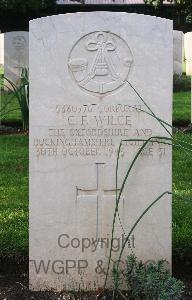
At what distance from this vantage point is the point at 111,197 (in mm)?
3383

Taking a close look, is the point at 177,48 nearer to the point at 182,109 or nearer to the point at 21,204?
the point at 182,109

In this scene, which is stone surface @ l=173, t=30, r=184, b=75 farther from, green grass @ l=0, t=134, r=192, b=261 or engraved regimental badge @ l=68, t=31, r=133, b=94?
engraved regimental badge @ l=68, t=31, r=133, b=94

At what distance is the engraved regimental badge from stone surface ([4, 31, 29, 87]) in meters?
9.81

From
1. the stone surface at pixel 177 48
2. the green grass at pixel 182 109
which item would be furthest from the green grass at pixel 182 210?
the stone surface at pixel 177 48

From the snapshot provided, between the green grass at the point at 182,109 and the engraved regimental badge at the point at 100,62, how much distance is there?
5459 mm

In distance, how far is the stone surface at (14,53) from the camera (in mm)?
13023

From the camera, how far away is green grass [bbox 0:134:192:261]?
3.80 m

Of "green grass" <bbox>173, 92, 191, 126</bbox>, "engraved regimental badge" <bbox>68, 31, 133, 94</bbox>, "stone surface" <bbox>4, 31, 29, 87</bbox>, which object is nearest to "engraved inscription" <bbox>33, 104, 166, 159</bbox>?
"engraved regimental badge" <bbox>68, 31, 133, 94</bbox>

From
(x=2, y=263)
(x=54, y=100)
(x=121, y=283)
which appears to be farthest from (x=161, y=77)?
(x=2, y=263)

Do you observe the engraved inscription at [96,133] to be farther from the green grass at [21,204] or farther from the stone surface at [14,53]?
the stone surface at [14,53]

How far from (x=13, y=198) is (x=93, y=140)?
169 cm

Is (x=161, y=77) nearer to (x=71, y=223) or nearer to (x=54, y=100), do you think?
(x=54, y=100)

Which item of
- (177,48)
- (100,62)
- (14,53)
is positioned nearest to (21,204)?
(100,62)

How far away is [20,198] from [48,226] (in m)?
1.52
